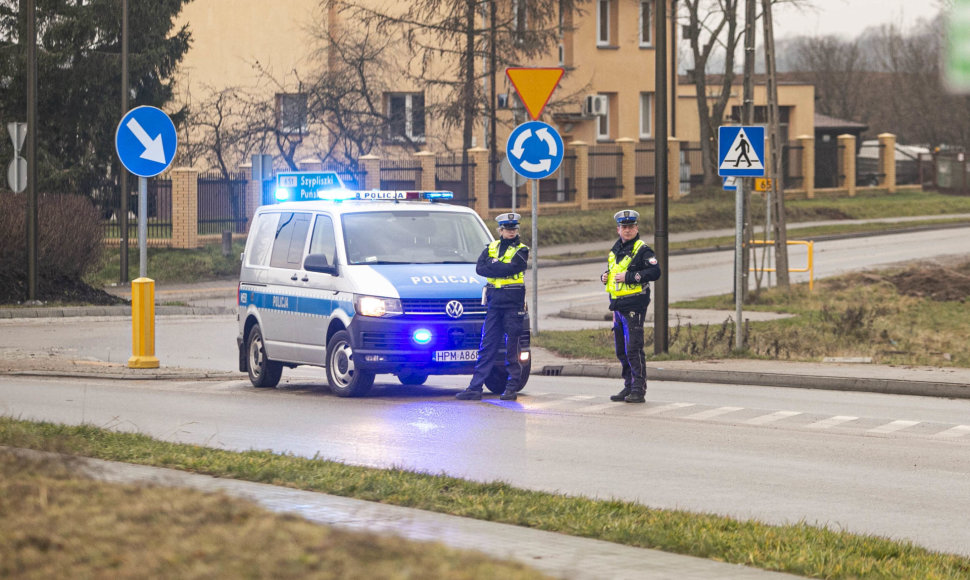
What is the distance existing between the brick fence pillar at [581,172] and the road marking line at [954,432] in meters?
34.8

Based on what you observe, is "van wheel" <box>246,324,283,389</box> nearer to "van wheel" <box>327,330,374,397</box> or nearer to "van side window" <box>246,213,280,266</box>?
"van side window" <box>246,213,280,266</box>

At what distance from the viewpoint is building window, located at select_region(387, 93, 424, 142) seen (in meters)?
44.7

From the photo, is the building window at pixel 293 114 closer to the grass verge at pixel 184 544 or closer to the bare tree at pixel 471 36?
the bare tree at pixel 471 36

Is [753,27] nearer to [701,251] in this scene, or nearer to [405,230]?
[405,230]

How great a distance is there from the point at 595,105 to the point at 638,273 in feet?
129

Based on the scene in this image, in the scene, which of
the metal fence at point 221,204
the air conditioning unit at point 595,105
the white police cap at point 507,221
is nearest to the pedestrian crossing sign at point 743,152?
the white police cap at point 507,221

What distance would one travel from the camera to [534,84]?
62.7 ft

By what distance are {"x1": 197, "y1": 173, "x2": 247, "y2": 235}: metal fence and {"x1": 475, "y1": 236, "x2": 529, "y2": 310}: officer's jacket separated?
77.1 ft

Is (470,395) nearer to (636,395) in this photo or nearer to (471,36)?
(636,395)

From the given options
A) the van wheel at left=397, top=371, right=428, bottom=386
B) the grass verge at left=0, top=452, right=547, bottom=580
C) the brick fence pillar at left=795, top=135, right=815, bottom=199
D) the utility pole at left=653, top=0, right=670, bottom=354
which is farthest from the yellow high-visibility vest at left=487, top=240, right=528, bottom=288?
the brick fence pillar at left=795, top=135, right=815, bottom=199

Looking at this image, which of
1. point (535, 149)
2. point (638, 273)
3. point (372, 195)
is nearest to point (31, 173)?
point (535, 149)

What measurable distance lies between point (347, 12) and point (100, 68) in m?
16.7

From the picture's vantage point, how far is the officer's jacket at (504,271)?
45.3ft

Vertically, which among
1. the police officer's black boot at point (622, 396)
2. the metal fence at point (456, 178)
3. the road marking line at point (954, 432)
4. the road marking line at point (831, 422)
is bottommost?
the road marking line at point (954, 432)
